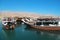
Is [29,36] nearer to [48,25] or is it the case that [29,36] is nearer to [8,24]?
[48,25]

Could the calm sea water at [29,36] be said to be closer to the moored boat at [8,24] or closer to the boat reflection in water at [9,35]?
the boat reflection in water at [9,35]

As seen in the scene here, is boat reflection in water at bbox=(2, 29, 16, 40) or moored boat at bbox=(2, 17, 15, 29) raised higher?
moored boat at bbox=(2, 17, 15, 29)

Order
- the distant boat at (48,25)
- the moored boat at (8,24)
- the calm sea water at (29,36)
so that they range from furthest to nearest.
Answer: the moored boat at (8,24)
the distant boat at (48,25)
the calm sea water at (29,36)

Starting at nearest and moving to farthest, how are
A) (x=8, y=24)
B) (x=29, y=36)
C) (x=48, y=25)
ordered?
(x=29, y=36) → (x=48, y=25) → (x=8, y=24)

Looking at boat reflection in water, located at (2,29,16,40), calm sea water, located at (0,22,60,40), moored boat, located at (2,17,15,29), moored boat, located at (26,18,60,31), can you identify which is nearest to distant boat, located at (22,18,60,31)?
moored boat, located at (26,18,60,31)

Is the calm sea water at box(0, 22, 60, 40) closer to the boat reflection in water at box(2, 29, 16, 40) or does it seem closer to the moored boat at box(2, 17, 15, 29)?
the boat reflection in water at box(2, 29, 16, 40)

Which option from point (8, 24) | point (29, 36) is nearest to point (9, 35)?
point (29, 36)

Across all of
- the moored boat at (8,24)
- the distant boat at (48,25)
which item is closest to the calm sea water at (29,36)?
the distant boat at (48,25)

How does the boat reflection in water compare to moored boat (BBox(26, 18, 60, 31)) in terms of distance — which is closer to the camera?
the boat reflection in water

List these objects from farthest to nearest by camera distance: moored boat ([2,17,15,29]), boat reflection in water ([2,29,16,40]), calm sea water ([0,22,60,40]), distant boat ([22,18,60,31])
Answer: moored boat ([2,17,15,29]) → distant boat ([22,18,60,31]) → boat reflection in water ([2,29,16,40]) → calm sea water ([0,22,60,40])

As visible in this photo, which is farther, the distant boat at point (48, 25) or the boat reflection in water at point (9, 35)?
the distant boat at point (48, 25)

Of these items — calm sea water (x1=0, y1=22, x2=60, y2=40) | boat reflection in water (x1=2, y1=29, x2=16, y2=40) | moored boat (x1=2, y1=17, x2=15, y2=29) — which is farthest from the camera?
moored boat (x1=2, y1=17, x2=15, y2=29)
